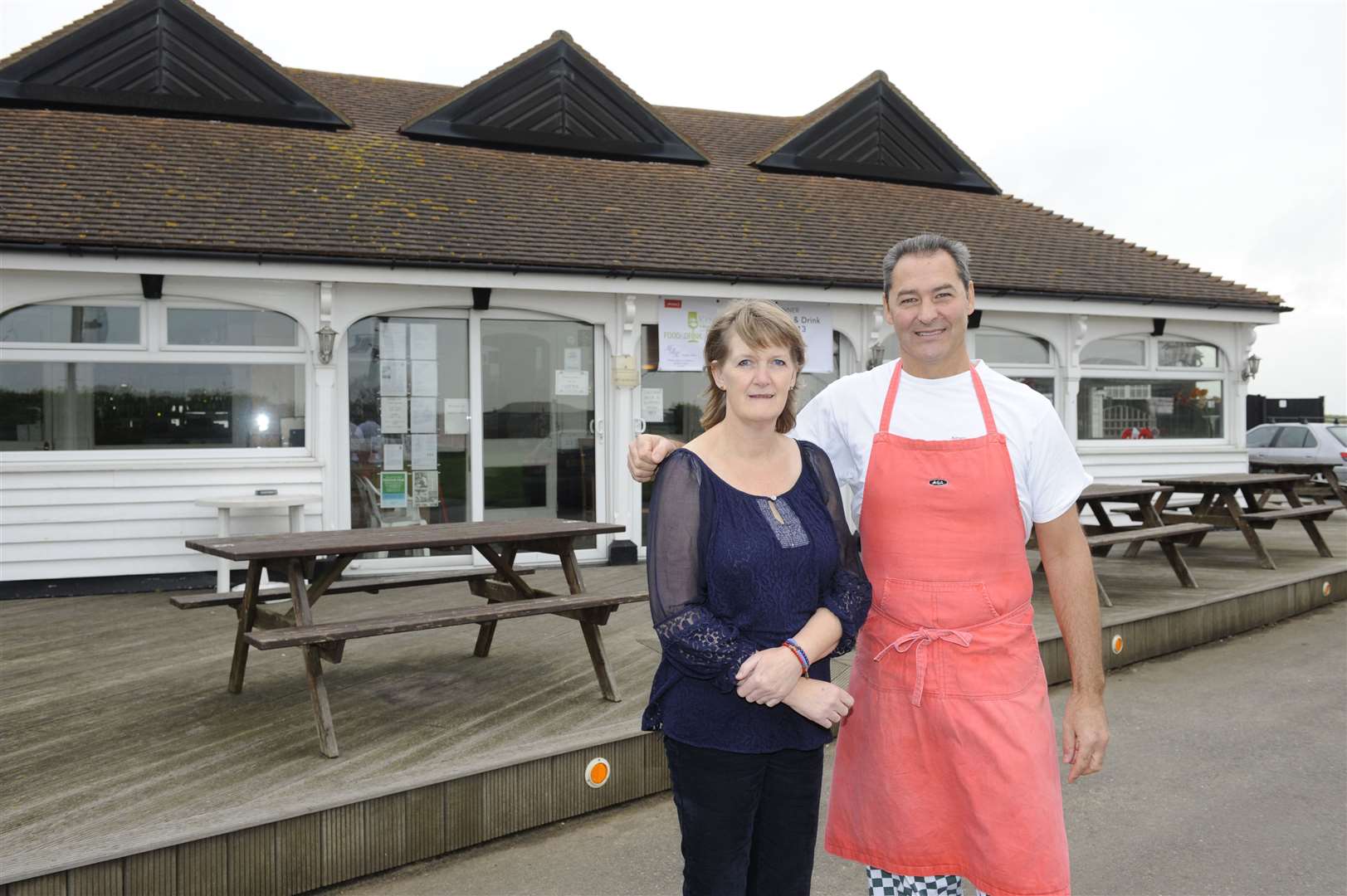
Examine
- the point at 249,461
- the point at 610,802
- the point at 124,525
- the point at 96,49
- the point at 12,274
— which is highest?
the point at 96,49

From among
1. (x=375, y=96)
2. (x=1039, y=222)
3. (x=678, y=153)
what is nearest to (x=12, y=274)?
(x=375, y=96)

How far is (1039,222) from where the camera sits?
1358cm

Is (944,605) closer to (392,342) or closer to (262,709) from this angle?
(262,709)

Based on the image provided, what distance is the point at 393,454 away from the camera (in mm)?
9180

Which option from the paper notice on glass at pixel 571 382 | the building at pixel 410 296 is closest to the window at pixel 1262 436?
the building at pixel 410 296

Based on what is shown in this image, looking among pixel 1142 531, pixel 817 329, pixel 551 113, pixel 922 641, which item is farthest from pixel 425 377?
pixel 922 641

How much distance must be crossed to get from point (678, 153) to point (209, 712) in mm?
9637

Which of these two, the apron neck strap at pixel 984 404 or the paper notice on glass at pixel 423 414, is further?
the paper notice on glass at pixel 423 414

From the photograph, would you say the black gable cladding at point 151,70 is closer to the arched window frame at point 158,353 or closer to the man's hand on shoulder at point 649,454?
the arched window frame at point 158,353

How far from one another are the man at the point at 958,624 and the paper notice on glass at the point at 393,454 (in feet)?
24.2

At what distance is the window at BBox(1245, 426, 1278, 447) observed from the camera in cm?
1873

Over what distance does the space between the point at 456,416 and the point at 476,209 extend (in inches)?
85.7

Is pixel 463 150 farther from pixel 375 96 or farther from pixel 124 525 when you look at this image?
pixel 124 525

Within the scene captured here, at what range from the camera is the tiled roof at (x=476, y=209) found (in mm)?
8609
